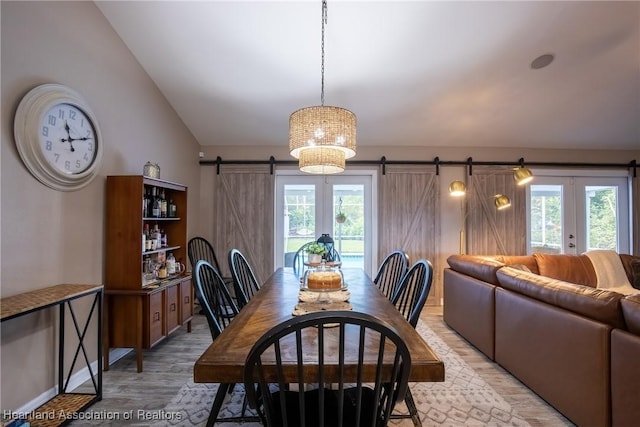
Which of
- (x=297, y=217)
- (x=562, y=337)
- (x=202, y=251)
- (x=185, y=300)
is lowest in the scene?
(x=185, y=300)

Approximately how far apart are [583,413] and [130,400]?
2.84m

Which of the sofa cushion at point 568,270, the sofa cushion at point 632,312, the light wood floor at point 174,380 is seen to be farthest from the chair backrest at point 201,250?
the sofa cushion at point 568,270

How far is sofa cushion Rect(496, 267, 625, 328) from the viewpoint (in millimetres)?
1620

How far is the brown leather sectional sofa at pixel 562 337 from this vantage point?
1527 mm

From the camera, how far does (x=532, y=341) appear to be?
6.95ft

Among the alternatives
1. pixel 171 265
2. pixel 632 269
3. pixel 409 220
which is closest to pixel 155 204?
pixel 171 265

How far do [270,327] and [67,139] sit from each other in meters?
2.03

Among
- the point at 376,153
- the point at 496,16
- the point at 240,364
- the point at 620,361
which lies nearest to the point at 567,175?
the point at 376,153

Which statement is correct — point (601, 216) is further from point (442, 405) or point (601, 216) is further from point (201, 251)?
point (201, 251)

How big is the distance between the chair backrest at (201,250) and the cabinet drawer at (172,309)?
1075mm

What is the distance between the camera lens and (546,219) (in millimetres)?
4652

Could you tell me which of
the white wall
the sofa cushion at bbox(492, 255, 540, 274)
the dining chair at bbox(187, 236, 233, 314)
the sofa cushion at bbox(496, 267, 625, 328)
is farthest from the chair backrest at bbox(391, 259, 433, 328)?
the dining chair at bbox(187, 236, 233, 314)

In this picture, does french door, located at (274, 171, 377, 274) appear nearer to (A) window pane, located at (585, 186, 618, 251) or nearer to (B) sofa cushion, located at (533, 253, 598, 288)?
(B) sofa cushion, located at (533, 253, 598, 288)

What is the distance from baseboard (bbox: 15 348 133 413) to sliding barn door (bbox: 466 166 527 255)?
4487 mm
